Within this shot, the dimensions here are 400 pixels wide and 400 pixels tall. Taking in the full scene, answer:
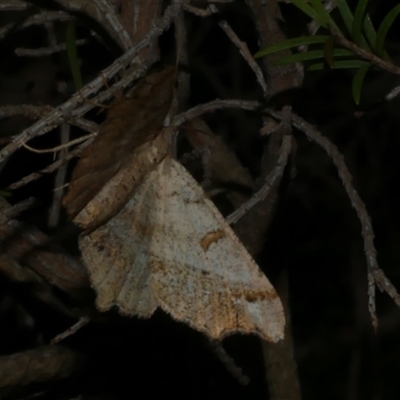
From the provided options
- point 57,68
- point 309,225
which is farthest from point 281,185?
point 309,225

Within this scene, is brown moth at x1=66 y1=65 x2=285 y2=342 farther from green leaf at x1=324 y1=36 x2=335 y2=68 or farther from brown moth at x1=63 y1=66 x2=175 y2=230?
green leaf at x1=324 y1=36 x2=335 y2=68

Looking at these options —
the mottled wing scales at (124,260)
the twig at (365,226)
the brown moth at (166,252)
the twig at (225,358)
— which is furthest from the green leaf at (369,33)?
the twig at (225,358)

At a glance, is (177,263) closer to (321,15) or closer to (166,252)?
(166,252)

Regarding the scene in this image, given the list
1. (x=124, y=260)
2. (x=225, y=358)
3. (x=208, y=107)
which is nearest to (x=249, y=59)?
(x=208, y=107)

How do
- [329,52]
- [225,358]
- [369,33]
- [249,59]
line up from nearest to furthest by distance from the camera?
[329,52]
[369,33]
[249,59]
[225,358]

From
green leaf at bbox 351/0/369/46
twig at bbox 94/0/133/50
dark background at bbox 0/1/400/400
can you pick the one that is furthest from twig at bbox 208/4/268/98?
green leaf at bbox 351/0/369/46

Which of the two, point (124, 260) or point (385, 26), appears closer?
point (385, 26)

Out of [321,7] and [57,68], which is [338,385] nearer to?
[57,68]

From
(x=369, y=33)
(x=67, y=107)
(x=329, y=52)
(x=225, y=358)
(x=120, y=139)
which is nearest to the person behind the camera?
(x=67, y=107)
